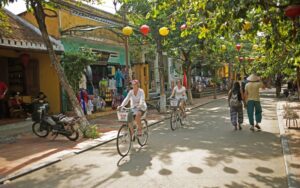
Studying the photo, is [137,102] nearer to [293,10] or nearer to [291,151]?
[291,151]

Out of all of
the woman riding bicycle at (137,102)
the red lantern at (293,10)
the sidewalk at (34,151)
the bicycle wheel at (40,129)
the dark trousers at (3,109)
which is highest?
the red lantern at (293,10)

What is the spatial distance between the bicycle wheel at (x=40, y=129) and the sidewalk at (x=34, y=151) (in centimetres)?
19

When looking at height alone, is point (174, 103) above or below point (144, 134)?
above

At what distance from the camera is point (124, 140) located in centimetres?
900

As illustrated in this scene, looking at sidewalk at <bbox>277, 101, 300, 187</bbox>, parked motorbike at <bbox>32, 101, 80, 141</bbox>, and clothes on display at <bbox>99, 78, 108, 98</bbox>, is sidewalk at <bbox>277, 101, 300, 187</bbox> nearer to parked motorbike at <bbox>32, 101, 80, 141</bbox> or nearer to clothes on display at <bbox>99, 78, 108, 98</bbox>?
parked motorbike at <bbox>32, 101, 80, 141</bbox>

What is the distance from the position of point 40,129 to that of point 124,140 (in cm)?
419

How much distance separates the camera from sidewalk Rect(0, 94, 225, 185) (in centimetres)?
801

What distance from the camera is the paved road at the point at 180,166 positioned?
657 cm

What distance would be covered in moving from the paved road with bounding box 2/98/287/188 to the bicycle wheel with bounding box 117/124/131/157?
0.65ft

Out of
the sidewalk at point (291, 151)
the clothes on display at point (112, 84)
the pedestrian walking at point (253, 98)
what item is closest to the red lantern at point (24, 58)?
the clothes on display at point (112, 84)

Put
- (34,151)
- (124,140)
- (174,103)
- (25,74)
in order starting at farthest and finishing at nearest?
(25,74), (174,103), (34,151), (124,140)

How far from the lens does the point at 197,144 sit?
10.0 meters

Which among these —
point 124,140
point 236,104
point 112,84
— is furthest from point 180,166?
point 112,84

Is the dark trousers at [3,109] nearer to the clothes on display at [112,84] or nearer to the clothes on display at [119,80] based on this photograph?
the clothes on display at [112,84]
